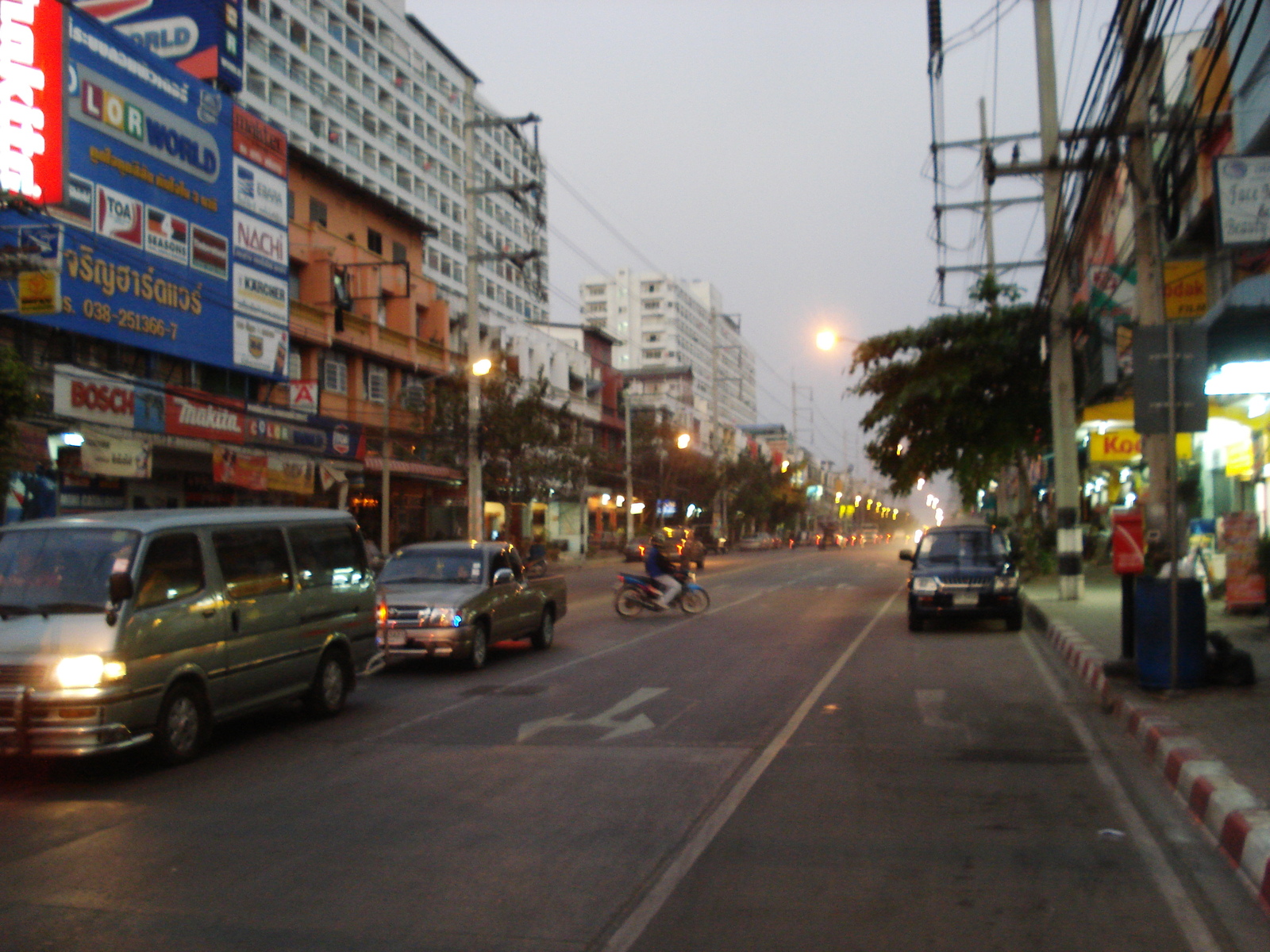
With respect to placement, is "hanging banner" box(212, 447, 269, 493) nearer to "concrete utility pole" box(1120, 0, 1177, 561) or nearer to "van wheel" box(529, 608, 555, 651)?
"van wheel" box(529, 608, 555, 651)

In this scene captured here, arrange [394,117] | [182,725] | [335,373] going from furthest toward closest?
[394,117]
[335,373]
[182,725]

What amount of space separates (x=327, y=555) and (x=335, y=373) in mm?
28614

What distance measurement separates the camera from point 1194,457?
85.5 feet

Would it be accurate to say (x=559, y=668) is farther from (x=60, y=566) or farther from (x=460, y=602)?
(x=60, y=566)

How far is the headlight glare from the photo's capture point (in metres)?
8.02

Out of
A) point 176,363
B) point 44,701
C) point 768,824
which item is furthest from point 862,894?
point 176,363

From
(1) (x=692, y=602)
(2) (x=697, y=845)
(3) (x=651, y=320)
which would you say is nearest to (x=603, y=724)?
(2) (x=697, y=845)

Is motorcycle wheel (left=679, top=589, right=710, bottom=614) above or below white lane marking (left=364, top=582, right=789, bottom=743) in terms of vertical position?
above

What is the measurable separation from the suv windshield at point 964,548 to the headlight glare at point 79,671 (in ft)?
48.6

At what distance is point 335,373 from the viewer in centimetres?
3875

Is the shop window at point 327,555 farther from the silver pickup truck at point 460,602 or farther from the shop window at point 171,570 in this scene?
the silver pickup truck at point 460,602

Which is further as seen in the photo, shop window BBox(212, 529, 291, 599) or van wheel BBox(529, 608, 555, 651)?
van wheel BBox(529, 608, 555, 651)

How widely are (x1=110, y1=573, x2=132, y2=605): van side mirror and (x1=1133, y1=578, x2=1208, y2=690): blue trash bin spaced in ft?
27.9

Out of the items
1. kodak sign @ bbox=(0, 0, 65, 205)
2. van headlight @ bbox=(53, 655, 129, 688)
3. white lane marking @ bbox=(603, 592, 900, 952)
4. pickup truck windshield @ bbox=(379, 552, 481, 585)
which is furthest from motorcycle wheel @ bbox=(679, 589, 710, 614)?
van headlight @ bbox=(53, 655, 129, 688)
